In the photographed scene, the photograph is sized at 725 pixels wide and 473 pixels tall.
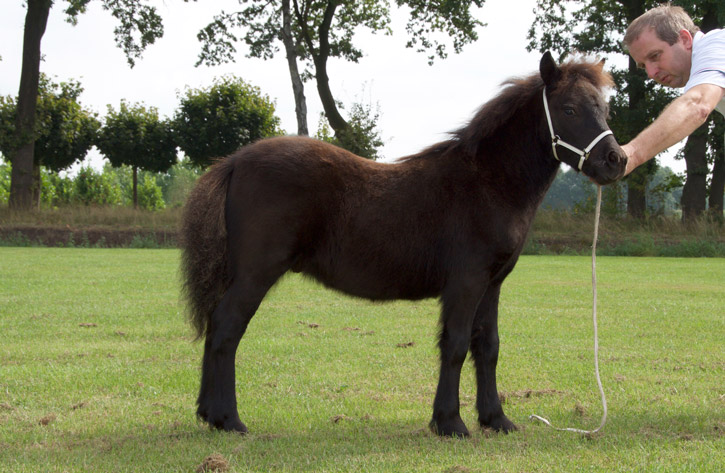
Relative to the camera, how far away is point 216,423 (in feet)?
15.5

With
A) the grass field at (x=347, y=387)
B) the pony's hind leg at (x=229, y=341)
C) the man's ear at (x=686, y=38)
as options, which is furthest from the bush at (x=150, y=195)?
the man's ear at (x=686, y=38)

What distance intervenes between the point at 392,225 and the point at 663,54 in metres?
2.39

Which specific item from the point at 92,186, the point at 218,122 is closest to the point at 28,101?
the point at 218,122

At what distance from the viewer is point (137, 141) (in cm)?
3253

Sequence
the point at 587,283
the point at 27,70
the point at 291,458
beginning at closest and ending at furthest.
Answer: the point at 291,458 < the point at 587,283 < the point at 27,70

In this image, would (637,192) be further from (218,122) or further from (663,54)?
(663,54)

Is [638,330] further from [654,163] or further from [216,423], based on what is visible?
[654,163]

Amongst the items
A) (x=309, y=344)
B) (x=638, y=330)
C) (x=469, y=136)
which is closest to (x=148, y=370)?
(x=309, y=344)

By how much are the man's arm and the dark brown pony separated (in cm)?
40

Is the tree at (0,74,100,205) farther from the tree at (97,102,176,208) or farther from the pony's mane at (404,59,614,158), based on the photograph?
the pony's mane at (404,59,614,158)

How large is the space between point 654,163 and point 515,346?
2517 centimetres

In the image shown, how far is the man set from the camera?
13.8 feet

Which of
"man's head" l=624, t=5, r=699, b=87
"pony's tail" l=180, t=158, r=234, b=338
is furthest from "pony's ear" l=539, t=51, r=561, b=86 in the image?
"pony's tail" l=180, t=158, r=234, b=338

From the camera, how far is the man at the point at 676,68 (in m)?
4.21
